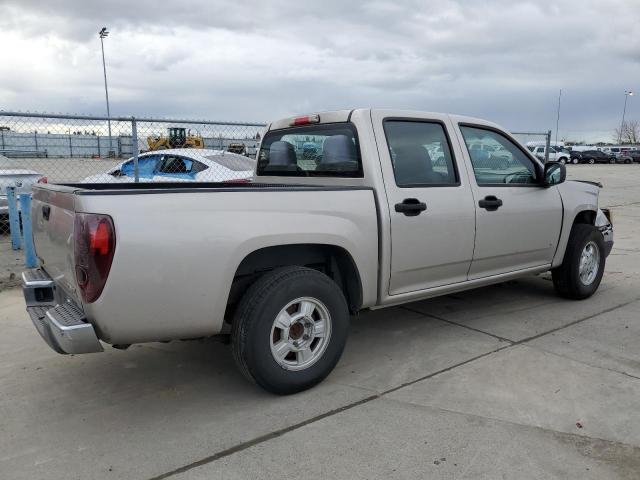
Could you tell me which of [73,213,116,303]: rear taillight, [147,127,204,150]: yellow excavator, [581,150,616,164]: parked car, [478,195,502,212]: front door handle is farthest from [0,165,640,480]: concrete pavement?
[581,150,616,164]: parked car

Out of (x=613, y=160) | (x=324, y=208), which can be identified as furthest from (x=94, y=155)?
(x=613, y=160)

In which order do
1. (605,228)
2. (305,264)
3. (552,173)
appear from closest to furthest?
(305,264) → (552,173) → (605,228)

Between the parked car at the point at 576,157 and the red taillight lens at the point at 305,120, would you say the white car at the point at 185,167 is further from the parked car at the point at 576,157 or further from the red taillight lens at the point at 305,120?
the parked car at the point at 576,157

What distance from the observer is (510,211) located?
15.5ft

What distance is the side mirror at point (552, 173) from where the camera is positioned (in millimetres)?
5020

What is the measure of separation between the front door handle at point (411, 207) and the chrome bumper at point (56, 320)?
217 cm

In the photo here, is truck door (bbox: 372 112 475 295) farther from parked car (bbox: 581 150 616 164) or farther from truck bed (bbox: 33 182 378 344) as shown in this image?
parked car (bbox: 581 150 616 164)

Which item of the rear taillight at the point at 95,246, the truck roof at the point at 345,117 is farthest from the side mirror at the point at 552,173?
the rear taillight at the point at 95,246

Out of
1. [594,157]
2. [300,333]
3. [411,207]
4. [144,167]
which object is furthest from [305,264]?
[594,157]

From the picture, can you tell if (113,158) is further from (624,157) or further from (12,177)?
(624,157)

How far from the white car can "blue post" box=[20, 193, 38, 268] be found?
2246 mm

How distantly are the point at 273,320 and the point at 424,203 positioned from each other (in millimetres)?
1506

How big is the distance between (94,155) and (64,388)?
674 cm

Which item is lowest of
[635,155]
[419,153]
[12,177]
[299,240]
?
[635,155]
